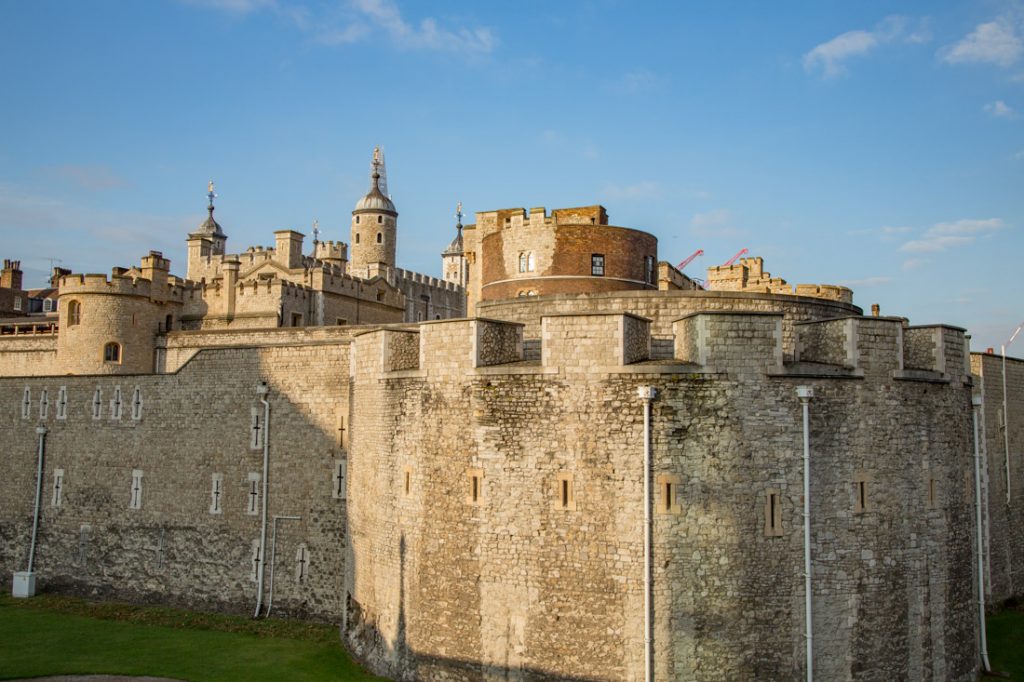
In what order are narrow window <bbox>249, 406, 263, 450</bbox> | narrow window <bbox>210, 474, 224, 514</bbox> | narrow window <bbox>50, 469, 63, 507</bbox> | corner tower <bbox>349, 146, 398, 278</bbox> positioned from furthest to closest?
corner tower <bbox>349, 146, 398, 278</bbox> → narrow window <bbox>50, 469, 63, 507</bbox> → narrow window <bbox>210, 474, 224, 514</bbox> → narrow window <bbox>249, 406, 263, 450</bbox>

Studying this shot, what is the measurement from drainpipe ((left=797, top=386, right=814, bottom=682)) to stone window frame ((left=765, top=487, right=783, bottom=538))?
1.46 ft

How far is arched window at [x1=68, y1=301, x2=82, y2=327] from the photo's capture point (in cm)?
3269

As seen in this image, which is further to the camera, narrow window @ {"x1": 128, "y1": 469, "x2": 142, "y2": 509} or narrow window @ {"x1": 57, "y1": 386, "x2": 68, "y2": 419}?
narrow window @ {"x1": 57, "y1": 386, "x2": 68, "y2": 419}

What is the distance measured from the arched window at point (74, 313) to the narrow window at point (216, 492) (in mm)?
12041

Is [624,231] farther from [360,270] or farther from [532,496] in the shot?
[360,270]

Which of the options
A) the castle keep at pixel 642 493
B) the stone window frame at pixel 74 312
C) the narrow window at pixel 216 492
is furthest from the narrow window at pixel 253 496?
the stone window frame at pixel 74 312

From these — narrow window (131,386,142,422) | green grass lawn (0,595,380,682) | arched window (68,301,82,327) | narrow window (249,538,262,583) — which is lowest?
green grass lawn (0,595,380,682)

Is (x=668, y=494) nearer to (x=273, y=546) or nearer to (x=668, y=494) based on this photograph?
(x=668, y=494)

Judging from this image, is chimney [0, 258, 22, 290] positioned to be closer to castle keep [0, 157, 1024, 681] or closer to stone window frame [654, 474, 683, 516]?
castle keep [0, 157, 1024, 681]

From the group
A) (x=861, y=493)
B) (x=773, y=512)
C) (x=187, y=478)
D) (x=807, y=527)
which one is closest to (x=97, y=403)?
(x=187, y=478)

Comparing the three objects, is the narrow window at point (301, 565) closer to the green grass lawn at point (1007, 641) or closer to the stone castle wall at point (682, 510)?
the stone castle wall at point (682, 510)

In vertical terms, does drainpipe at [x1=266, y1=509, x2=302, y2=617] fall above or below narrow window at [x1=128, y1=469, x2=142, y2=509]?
below

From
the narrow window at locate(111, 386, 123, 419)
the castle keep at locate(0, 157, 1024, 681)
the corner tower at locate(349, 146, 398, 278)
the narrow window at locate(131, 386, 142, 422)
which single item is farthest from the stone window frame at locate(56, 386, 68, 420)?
the corner tower at locate(349, 146, 398, 278)

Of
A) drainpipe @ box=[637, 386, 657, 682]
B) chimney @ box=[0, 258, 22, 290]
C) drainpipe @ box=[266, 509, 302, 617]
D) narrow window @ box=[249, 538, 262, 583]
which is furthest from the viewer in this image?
chimney @ box=[0, 258, 22, 290]
